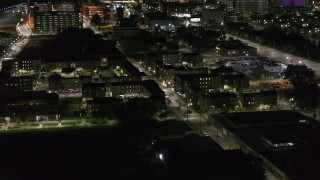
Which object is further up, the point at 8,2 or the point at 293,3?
the point at 8,2

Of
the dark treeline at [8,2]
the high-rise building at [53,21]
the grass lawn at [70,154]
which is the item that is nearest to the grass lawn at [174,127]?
the grass lawn at [70,154]

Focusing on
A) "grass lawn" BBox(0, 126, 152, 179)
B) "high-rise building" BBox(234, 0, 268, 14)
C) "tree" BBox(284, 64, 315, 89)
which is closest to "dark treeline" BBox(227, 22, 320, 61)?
"tree" BBox(284, 64, 315, 89)

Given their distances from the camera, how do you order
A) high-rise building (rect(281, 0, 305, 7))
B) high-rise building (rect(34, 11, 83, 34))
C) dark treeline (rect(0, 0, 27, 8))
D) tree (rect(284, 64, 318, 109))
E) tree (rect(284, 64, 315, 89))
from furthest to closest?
dark treeline (rect(0, 0, 27, 8))
high-rise building (rect(281, 0, 305, 7))
high-rise building (rect(34, 11, 83, 34))
tree (rect(284, 64, 315, 89))
tree (rect(284, 64, 318, 109))

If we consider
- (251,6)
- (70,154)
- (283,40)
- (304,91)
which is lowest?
(70,154)

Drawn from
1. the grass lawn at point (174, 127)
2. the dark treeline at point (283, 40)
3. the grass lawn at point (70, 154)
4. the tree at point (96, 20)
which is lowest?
the grass lawn at point (70, 154)

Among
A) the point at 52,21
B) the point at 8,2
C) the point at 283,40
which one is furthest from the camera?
the point at 8,2

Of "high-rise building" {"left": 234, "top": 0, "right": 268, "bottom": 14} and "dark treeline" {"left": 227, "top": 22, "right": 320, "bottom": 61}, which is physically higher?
"high-rise building" {"left": 234, "top": 0, "right": 268, "bottom": 14}

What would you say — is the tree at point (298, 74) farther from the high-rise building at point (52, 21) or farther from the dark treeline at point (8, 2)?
the dark treeline at point (8, 2)

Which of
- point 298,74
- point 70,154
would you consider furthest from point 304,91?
point 70,154

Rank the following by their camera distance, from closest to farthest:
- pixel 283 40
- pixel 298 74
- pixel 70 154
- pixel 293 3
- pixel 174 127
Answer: pixel 70 154
pixel 174 127
pixel 298 74
pixel 283 40
pixel 293 3

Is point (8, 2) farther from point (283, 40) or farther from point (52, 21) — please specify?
point (283, 40)

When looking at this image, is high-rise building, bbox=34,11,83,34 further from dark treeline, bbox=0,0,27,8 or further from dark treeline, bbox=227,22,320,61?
dark treeline, bbox=0,0,27,8
